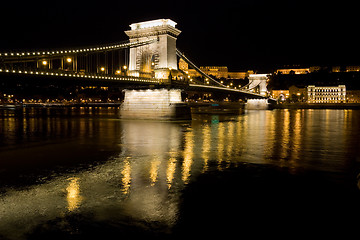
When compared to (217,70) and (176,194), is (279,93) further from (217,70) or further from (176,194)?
(176,194)

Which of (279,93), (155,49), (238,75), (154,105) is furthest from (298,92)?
(154,105)

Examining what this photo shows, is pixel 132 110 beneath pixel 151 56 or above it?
beneath

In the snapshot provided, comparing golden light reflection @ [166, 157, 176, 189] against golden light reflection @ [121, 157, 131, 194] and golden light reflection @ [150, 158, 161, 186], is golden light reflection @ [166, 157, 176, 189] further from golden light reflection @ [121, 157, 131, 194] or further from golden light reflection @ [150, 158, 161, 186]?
golden light reflection @ [121, 157, 131, 194]

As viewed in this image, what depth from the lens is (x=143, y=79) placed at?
3209 cm

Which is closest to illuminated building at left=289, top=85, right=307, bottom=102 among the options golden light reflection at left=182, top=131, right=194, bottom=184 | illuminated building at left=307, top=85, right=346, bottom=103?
illuminated building at left=307, top=85, right=346, bottom=103

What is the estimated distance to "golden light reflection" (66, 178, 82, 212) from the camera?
6.63 m

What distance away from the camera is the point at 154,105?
116 feet

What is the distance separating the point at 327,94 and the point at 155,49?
311 feet

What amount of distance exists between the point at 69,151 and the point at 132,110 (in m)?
22.2

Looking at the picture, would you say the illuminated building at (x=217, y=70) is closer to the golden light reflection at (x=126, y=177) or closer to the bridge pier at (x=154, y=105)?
the bridge pier at (x=154, y=105)

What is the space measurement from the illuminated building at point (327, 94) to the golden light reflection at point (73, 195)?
119049 millimetres

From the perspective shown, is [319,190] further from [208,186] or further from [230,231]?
[230,231]

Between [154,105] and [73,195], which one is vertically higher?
[154,105]

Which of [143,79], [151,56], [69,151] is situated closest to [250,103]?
[151,56]
